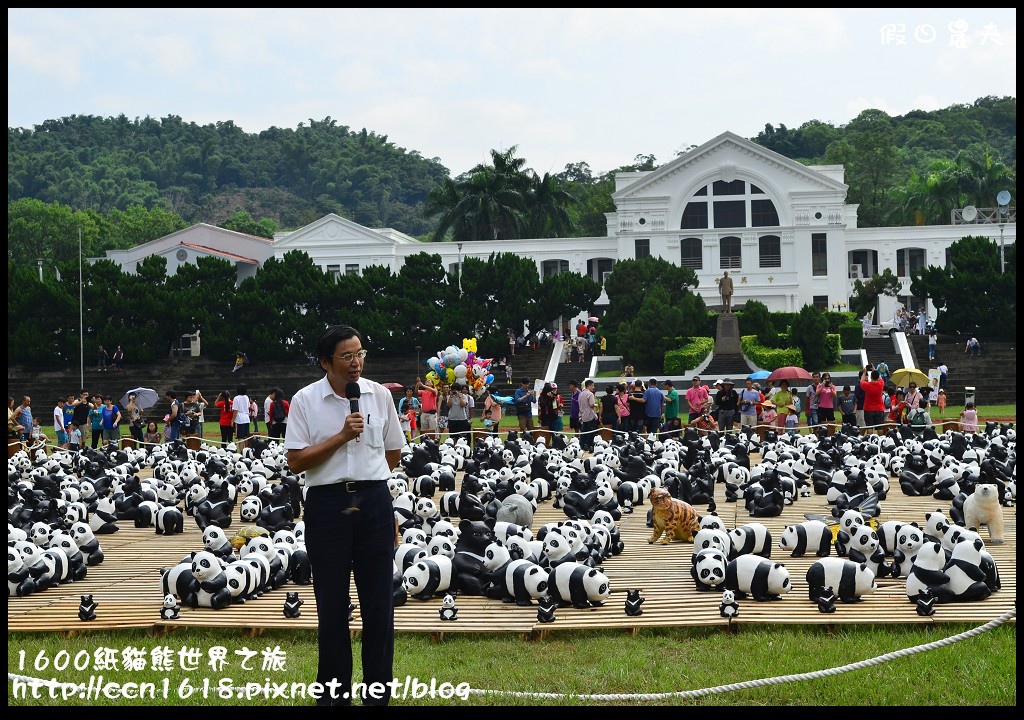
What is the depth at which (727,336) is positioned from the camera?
168 ft

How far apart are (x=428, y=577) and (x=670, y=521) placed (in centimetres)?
378

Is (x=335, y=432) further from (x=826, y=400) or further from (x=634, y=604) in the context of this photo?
(x=826, y=400)

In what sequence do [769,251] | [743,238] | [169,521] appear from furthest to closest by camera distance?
[769,251] → [743,238] → [169,521]

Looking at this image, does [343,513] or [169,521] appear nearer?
[343,513]

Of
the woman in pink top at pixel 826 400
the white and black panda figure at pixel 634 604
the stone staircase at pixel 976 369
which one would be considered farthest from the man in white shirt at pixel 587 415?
the stone staircase at pixel 976 369

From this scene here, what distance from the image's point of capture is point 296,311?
51.8 metres

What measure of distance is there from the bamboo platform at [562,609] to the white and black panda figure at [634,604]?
0.05m

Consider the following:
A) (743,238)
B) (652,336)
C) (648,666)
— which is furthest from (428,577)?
(743,238)

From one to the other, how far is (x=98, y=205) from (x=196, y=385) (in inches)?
3067

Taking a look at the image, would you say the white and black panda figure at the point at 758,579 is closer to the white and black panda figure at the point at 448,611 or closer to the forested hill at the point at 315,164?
the white and black panda figure at the point at 448,611

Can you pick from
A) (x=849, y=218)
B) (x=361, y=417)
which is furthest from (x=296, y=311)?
(x=361, y=417)

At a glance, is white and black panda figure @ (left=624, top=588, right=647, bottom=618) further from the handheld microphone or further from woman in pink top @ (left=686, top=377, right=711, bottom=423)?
woman in pink top @ (left=686, top=377, right=711, bottom=423)

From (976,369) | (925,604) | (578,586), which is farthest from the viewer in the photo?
(976,369)

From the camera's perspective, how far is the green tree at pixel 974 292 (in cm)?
4900
